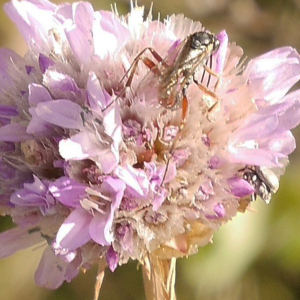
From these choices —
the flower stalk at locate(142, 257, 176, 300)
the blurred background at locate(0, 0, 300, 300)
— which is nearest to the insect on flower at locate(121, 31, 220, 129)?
the flower stalk at locate(142, 257, 176, 300)

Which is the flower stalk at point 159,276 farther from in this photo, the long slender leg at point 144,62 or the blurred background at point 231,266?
the blurred background at point 231,266

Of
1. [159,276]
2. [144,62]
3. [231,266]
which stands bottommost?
[231,266]

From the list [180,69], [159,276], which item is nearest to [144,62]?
[180,69]

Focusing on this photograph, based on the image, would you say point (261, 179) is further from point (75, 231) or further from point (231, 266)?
point (231, 266)

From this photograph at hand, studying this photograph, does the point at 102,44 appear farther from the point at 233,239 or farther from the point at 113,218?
the point at 233,239

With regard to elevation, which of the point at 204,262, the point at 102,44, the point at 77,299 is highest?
the point at 102,44

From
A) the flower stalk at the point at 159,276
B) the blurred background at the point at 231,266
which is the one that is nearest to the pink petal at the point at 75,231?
the flower stalk at the point at 159,276

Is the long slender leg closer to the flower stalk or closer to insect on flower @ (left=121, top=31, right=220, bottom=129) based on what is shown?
insect on flower @ (left=121, top=31, right=220, bottom=129)

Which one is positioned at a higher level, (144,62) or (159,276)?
(144,62)

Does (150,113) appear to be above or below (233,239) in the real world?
above

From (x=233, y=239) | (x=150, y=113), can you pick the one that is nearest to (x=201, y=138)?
(x=150, y=113)

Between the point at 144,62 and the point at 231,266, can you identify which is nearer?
the point at 144,62
